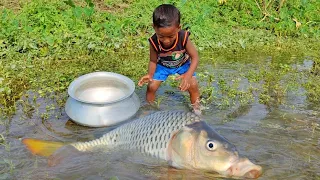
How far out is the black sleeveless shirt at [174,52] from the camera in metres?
4.27

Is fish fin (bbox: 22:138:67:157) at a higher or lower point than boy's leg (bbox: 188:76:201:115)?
lower

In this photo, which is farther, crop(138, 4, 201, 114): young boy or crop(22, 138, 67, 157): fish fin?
crop(138, 4, 201, 114): young boy

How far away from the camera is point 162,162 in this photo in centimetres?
324

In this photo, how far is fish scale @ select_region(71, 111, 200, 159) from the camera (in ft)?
10.4

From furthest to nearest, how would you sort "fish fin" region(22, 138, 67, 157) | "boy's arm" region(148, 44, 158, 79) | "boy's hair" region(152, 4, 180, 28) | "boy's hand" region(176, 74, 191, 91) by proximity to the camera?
"boy's arm" region(148, 44, 158, 79)
"boy's hand" region(176, 74, 191, 91)
"boy's hair" region(152, 4, 180, 28)
"fish fin" region(22, 138, 67, 157)

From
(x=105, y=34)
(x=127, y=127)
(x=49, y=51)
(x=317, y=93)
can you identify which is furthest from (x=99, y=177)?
(x=105, y=34)

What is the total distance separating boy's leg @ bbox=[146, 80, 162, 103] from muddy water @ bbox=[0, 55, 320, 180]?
134 millimetres

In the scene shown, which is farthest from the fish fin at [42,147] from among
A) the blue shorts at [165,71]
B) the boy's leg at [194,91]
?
the boy's leg at [194,91]

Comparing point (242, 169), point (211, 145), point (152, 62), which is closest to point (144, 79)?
point (152, 62)

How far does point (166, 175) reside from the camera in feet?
10.6

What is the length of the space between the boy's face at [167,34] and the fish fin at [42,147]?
1335mm

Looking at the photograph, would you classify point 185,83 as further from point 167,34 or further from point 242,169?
point 242,169

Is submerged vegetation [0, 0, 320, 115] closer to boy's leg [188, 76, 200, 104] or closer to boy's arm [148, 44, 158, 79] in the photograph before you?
boy's leg [188, 76, 200, 104]

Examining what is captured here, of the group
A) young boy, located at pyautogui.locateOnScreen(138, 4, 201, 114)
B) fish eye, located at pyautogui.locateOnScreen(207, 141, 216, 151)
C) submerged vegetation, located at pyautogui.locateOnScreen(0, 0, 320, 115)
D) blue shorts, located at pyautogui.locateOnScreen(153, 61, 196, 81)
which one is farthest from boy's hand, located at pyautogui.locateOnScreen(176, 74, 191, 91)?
fish eye, located at pyautogui.locateOnScreen(207, 141, 216, 151)
